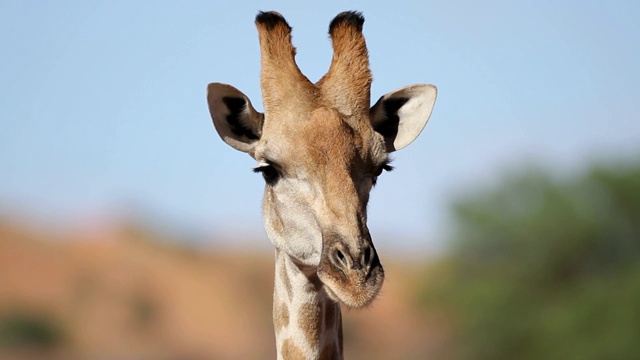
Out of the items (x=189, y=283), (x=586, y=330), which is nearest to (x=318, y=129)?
(x=586, y=330)

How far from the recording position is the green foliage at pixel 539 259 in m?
47.4

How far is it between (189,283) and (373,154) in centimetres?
6520

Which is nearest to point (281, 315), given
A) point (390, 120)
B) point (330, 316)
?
point (330, 316)

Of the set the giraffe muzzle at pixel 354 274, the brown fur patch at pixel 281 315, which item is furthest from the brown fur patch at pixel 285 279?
the giraffe muzzle at pixel 354 274

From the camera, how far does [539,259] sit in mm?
49844

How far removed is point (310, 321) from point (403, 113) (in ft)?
6.15

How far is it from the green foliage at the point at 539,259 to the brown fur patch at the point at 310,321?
38.0 meters

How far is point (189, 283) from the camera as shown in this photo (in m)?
73.2

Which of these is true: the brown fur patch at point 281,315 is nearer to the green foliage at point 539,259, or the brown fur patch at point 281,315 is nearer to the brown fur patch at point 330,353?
the brown fur patch at point 330,353

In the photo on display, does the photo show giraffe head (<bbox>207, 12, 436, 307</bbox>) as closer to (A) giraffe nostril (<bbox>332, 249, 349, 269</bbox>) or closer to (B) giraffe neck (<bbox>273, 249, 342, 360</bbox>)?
(A) giraffe nostril (<bbox>332, 249, 349, 269</bbox>)

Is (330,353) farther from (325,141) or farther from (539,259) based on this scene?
(539,259)

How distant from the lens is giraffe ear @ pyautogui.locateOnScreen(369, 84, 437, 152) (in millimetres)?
9539

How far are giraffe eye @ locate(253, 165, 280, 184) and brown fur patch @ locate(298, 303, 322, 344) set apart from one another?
2.99 ft

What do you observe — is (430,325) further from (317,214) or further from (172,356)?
(317,214)
